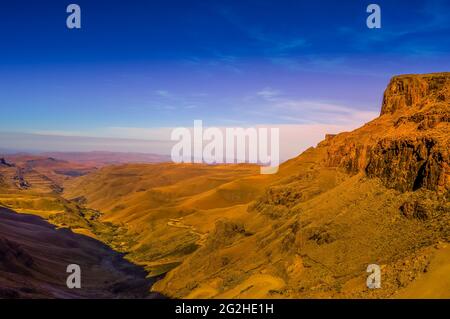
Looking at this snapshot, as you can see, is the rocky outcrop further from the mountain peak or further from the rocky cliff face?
the mountain peak

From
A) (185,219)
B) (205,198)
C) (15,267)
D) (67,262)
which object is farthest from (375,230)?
(205,198)

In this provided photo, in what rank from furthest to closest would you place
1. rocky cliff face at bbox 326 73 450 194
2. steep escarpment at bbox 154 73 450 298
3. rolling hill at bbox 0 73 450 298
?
1. rocky cliff face at bbox 326 73 450 194
2. rolling hill at bbox 0 73 450 298
3. steep escarpment at bbox 154 73 450 298

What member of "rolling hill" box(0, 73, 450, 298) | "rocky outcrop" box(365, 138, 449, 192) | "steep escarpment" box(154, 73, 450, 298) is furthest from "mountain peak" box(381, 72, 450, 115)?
"rocky outcrop" box(365, 138, 449, 192)

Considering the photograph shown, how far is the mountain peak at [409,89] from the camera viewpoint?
3393 inches

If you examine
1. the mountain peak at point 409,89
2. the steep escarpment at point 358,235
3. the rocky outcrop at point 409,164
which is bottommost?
the steep escarpment at point 358,235

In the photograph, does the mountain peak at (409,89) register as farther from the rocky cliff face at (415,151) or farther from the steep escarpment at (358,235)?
the steep escarpment at (358,235)

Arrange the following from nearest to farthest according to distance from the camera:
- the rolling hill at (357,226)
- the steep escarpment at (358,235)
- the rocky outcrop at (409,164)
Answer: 1. the steep escarpment at (358,235)
2. the rolling hill at (357,226)
3. the rocky outcrop at (409,164)

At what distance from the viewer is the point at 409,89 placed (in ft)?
300

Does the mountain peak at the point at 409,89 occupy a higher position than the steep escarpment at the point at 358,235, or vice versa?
the mountain peak at the point at 409,89

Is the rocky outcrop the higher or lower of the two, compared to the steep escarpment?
higher

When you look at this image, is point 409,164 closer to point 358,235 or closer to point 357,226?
point 357,226

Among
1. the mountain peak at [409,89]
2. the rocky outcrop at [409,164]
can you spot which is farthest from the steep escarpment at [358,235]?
the mountain peak at [409,89]

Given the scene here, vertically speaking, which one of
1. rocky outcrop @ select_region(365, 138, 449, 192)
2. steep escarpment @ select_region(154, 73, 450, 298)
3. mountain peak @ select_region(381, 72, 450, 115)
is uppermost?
mountain peak @ select_region(381, 72, 450, 115)

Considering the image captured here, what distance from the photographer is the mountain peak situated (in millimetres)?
86188
